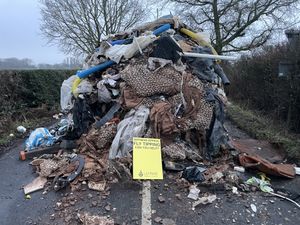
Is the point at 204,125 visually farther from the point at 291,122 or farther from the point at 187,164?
the point at 291,122

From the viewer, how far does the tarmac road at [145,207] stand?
3.50 metres

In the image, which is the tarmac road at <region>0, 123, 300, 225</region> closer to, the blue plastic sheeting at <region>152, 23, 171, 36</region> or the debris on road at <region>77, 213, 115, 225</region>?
the debris on road at <region>77, 213, 115, 225</region>

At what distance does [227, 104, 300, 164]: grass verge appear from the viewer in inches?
228

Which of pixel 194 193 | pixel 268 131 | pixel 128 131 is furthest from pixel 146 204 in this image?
pixel 268 131

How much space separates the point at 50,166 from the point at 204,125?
266 centimetres

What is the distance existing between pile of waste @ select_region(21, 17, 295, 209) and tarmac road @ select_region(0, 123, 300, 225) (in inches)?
8.9

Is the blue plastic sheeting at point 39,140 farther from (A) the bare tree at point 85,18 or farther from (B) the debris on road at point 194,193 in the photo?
(A) the bare tree at point 85,18

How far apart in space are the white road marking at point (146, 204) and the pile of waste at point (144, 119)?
1.04 ft

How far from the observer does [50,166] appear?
15.7 ft

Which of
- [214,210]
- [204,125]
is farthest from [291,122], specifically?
[214,210]

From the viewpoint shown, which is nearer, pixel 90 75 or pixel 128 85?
pixel 128 85

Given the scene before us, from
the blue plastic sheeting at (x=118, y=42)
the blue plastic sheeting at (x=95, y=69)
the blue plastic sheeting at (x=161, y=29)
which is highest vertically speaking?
the blue plastic sheeting at (x=161, y=29)

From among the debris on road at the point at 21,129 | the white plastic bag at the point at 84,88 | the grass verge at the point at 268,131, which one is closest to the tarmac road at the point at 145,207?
the grass verge at the point at 268,131

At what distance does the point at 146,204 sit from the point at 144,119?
1.74 metres
